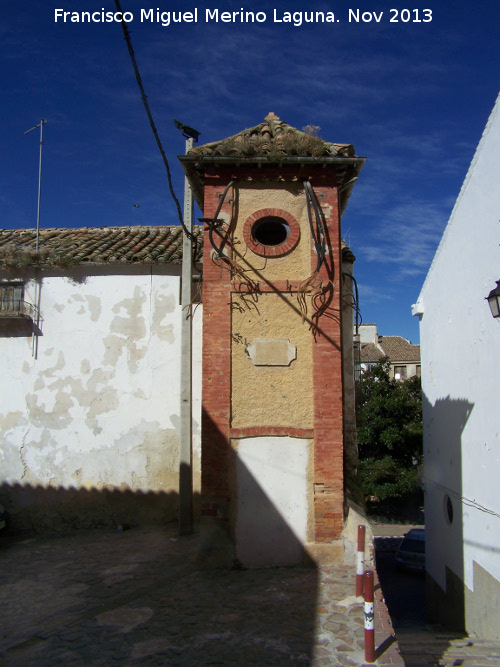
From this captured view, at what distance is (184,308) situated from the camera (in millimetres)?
9875

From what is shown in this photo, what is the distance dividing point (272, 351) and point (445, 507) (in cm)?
681

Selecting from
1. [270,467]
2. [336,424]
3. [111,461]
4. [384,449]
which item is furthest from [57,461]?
[384,449]

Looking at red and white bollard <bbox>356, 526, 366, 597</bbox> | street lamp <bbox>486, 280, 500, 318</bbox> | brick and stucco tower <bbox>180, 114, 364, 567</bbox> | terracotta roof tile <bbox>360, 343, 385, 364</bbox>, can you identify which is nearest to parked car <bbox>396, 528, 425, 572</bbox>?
brick and stucco tower <bbox>180, 114, 364, 567</bbox>

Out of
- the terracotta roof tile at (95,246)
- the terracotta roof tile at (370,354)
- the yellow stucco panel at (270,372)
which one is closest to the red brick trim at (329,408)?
the yellow stucco panel at (270,372)

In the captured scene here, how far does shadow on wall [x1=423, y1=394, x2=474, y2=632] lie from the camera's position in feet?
35.5

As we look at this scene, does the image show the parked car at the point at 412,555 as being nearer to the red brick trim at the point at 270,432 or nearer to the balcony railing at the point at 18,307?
the red brick trim at the point at 270,432

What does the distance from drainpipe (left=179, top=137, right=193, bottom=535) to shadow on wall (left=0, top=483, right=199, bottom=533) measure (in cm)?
91

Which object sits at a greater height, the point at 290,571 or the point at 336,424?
the point at 336,424

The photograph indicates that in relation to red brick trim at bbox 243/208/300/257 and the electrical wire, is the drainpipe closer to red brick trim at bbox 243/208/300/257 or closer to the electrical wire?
the electrical wire

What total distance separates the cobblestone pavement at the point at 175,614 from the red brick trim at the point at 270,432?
186 cm

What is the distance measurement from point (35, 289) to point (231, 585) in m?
7.31

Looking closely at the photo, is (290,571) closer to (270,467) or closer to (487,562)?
(270,467)

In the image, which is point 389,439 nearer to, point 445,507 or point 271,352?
point 445,507

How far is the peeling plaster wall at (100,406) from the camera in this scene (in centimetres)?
1057
